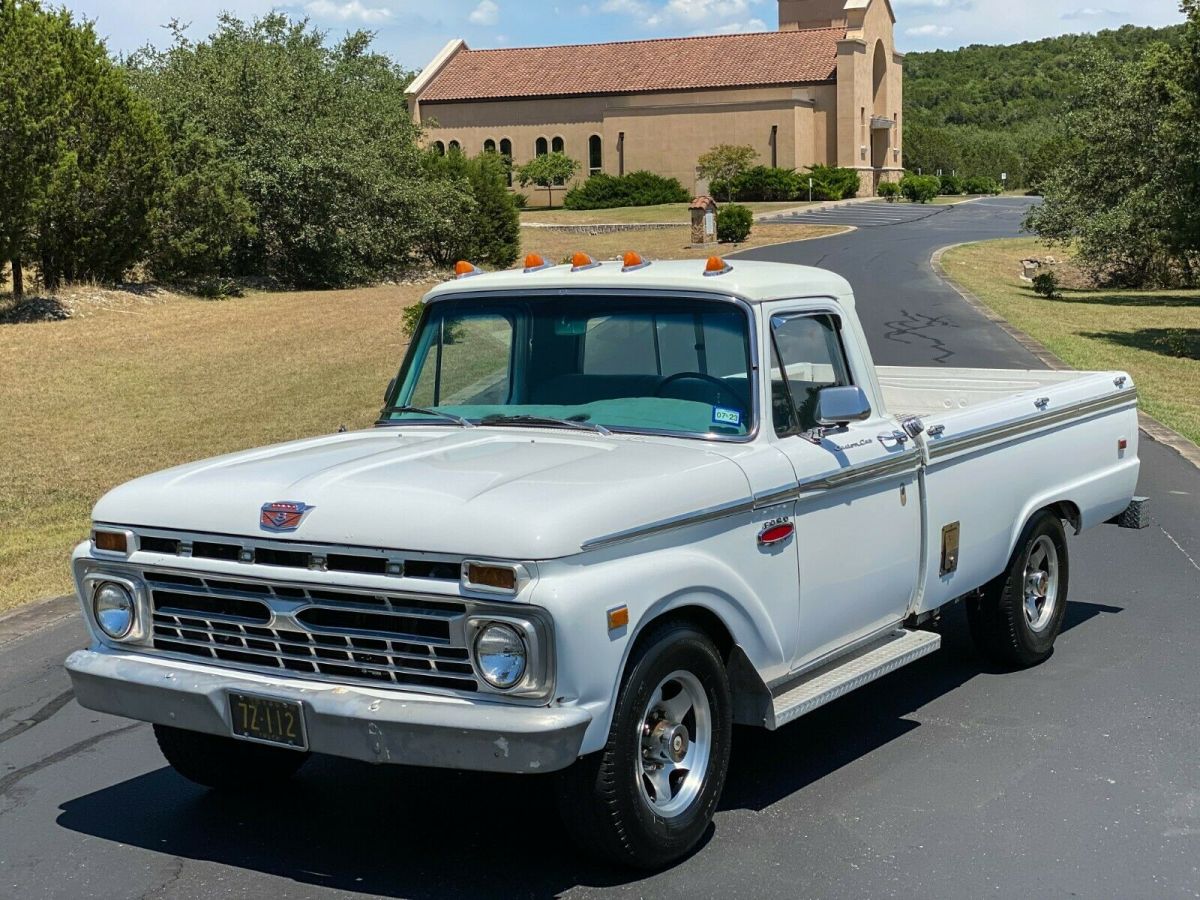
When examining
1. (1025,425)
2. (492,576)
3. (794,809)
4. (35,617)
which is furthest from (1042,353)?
(492,576)

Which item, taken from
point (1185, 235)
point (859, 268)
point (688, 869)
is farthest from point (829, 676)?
point (859, 268)

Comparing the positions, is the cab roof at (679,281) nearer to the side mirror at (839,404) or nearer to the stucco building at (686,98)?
the side mirror at (839,404)

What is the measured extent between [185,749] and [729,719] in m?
2.08

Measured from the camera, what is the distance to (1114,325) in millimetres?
28734

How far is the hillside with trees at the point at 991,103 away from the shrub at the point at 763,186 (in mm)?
15383

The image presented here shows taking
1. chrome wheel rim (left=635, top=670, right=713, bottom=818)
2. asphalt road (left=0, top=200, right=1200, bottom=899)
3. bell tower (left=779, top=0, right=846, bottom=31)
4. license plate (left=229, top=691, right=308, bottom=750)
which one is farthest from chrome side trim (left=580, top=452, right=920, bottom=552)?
bell tower (left=779, top=0, right=846, bottom=31)

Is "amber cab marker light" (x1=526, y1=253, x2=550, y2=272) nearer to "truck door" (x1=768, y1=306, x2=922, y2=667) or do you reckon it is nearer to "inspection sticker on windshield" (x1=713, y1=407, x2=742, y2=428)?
"truck door" (x1=768, y1=306, x2=922, y2=667)

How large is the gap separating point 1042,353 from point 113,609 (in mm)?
18875

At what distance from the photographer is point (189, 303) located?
32719mm

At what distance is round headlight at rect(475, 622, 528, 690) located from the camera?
4.41m

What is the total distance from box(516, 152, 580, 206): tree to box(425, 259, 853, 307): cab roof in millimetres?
76519

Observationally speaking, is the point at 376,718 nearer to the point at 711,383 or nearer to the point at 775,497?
the point at 775,497

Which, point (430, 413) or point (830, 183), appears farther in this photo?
point (830, 183)

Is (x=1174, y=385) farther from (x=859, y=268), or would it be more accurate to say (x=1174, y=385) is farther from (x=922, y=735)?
(x=859, y=268)
